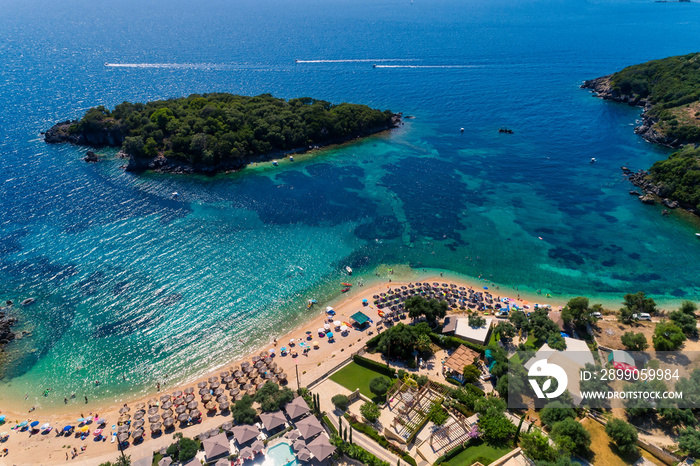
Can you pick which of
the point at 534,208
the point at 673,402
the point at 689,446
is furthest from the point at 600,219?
the point at 689,446

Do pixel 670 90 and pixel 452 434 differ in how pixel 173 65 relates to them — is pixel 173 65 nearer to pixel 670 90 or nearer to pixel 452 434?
pixel 452 434

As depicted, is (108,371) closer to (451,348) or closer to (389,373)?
(389,373)

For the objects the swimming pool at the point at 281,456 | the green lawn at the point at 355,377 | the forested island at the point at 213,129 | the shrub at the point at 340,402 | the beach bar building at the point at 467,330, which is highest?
the forested island at the point at 213,129

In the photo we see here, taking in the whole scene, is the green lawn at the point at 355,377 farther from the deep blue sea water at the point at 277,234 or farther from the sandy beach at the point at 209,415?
the deep blue sea water at the point at 277,234

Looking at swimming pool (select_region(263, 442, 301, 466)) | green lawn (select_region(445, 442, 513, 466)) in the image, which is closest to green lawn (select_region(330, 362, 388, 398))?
swimming pool (select_region(263, 442, 301, 466))

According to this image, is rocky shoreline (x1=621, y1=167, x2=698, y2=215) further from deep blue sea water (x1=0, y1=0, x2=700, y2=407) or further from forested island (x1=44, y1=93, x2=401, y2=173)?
forested island (x1=44, y1=93, x2=401, y2=173)

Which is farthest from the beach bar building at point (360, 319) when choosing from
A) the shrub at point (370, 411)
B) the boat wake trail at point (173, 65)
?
the boat wake trail at point (173, 65)
